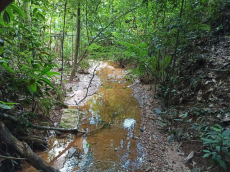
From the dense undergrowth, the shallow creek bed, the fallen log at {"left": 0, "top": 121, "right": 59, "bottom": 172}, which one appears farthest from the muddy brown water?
the dense undergrowth

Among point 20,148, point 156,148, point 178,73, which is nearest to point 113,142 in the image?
point 156,148

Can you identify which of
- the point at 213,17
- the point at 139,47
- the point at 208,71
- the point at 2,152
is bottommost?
the point at 2,152

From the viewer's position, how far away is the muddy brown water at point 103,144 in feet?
8.81

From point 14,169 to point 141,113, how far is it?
10.9ft

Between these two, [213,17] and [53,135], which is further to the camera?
[213,17]

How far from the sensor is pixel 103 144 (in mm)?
3242

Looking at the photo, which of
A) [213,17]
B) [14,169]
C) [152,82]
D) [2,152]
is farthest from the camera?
[152,82]

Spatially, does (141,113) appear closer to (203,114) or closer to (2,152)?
(203,114)

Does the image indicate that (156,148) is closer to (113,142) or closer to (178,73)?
(113,142)

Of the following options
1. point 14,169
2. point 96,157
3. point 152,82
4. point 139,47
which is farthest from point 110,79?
point 14,169

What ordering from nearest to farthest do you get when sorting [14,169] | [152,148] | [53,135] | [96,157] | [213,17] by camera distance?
[14,169] → [96,157] → [152,148] → [53,135] → [213,17]

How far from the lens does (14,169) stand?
7.47 ft

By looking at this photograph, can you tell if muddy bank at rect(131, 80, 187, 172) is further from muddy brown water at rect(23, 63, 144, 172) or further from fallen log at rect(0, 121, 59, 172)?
fallen log at rect(0, 121, 59, 172)

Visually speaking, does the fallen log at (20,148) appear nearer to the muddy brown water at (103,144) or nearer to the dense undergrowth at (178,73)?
the dense undergrowth at (178,73)
